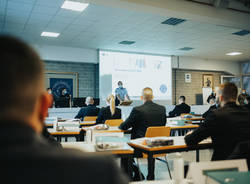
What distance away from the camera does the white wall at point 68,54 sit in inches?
372

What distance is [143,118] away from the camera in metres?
3.52

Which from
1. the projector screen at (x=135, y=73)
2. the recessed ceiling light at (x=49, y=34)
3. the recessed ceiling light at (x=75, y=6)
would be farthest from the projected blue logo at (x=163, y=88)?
the recessed ceiling light at (x=75, y=6)

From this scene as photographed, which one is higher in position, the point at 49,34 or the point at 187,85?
the point at 49,34

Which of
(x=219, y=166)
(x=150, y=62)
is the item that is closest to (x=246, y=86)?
(x=150, y=62)

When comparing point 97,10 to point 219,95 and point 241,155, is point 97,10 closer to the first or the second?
point 219,95

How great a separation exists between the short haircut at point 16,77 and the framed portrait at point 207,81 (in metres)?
13.4

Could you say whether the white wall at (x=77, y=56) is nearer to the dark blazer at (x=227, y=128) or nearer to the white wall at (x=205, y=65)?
the white wall at (x=205, y=65)

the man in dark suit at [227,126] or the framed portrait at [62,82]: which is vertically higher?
the framed portrait at [62,82]

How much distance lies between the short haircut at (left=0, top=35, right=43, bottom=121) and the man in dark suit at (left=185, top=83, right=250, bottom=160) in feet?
5.88

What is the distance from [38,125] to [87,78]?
9890mm

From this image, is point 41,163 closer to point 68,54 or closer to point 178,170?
point 178,170

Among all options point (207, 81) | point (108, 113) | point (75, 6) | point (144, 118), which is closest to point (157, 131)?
point (144, 118)

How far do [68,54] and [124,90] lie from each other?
262cm

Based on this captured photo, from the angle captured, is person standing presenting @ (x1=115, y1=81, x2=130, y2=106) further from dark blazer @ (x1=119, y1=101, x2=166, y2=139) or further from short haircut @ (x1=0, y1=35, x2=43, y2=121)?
short haircut @ (x1=0, y1=35, x2=43, y2=121)
